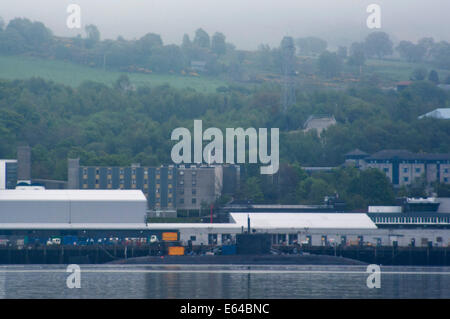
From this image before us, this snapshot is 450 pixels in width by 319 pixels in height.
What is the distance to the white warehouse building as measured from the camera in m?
84.0

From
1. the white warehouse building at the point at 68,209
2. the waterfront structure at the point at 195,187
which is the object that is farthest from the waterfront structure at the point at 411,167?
the white warehouse building at the point at 68,209

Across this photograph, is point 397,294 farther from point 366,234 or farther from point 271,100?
point 271,100

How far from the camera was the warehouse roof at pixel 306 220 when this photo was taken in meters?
84.8

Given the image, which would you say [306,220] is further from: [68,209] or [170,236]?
[68,209]

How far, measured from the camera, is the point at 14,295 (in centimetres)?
5700

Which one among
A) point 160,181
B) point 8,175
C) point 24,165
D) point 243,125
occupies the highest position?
point 243,125

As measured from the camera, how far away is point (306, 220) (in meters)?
86.7

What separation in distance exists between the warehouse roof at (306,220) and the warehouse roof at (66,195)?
8.64m

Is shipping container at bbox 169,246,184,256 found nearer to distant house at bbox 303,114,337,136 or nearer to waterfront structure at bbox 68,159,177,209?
waterfront structure at bbox 68,159,177,209

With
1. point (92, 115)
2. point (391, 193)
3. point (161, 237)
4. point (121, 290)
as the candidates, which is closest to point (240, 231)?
point (161, 237)

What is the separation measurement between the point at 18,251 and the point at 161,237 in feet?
35.3
